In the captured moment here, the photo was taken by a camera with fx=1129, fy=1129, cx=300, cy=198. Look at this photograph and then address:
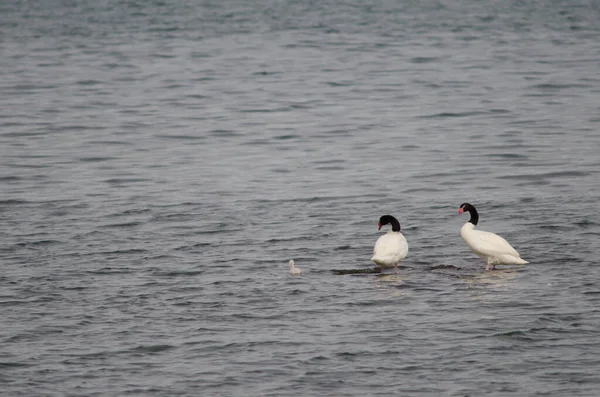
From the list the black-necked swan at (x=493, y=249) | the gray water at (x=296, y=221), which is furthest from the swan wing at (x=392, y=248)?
the black-necked swan at (x=493, y=249)

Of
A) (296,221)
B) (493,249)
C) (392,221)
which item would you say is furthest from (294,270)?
(296,221)

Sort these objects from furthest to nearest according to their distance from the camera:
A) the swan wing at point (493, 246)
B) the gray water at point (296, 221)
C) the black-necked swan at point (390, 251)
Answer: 1. the swan wing at point (493, 246)
2. the black-necked swan at point (390, 251)
3. the gray water at point (296, 221)

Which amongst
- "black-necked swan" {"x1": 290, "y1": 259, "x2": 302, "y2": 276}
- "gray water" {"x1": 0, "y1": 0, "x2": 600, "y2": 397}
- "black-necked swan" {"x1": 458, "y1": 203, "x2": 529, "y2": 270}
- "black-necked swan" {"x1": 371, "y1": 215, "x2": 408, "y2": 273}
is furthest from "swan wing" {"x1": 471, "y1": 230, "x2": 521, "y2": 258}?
"black-necked swan" {"x1": 290, "y1": 259, "x2": 302, "y2": 276}

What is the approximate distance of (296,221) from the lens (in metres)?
18.5

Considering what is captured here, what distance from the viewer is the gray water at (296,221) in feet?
37.9

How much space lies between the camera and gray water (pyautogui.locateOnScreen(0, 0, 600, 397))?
11562mm

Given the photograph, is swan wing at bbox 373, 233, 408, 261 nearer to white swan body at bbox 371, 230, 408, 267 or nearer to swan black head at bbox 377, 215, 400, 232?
white swan body at bbox 371, 230, 408, 267

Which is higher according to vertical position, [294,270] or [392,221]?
[392,221]

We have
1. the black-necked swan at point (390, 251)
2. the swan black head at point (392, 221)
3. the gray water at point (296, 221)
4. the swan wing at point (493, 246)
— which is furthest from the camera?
the swan black head at point (392, 221)

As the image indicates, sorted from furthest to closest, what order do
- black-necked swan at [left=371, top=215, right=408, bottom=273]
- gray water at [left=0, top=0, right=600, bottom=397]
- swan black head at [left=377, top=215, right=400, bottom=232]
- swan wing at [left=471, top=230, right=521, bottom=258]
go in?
swan black head at [left=377, top=215, right=400, bottom=232] < swan wing at [left=471, top=230, right=521, bottom=258] < black-necked swan at [left=371, top=215, right=408, bottom=273] < gray water at [left=0, top=0, right=600, bottom=397]

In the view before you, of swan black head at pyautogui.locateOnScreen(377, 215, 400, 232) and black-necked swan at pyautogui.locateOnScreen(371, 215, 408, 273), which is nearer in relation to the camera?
black-necked swan at pyautogui.locateOnScreen(371, 215, 408, 273)

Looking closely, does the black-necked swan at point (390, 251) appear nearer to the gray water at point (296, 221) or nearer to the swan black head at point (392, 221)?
the gray water at point (296, 221)

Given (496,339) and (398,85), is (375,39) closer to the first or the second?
(398,85)

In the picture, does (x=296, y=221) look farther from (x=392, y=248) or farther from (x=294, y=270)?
(x=392, y=248)
